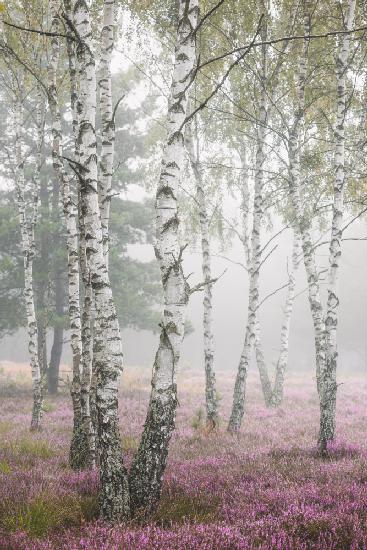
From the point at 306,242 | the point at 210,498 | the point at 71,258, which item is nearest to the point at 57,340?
the point at 71,258

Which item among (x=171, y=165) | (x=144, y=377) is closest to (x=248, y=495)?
(x=171, y=165)

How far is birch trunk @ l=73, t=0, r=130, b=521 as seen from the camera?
4059mm

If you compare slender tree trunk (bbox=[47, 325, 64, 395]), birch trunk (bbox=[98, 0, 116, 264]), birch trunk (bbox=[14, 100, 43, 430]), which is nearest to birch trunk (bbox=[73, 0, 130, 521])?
birch trunk (bbox=[98, 0, 116, 264])

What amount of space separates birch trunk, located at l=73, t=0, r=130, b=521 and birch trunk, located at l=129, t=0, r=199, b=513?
25cm

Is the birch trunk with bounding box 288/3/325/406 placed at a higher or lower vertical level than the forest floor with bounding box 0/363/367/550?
higher

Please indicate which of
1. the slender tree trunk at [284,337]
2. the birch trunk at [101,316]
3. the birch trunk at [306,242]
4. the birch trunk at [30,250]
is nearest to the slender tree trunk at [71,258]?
the birch trunk at [101,316]

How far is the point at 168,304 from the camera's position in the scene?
4484 millimetres

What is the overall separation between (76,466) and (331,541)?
13.1 ft

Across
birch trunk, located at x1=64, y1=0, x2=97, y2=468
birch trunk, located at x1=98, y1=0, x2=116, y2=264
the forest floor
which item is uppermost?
birch trunk, located at x1=98, y1=0, x2=116, y2=264

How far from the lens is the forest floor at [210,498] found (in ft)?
11.8

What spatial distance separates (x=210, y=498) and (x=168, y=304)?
2189 millimetres

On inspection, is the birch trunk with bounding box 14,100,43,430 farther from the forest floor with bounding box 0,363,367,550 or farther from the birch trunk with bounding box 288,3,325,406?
the birch trunk with bounding box 288,3,325,406

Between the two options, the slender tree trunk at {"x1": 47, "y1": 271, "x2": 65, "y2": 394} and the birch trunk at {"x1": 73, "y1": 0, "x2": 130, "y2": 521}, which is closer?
the birch trunk at {"x1": 73, "y1": 0, "x2": 130, "y2": 521}

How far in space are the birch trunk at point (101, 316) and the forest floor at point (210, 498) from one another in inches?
13.0
